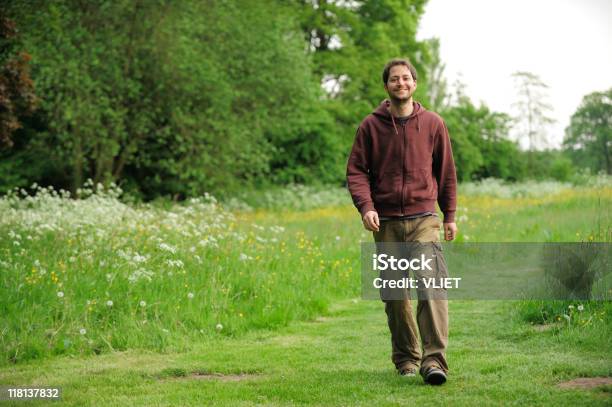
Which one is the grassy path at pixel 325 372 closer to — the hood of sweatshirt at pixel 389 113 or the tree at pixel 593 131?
the hood of sweatshirt at pixel 389 113

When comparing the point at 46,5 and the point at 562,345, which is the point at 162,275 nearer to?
the point at 562,345

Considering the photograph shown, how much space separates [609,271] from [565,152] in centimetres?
4430

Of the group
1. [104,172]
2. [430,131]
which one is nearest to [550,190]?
[104,172]

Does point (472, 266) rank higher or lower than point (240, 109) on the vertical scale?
lower

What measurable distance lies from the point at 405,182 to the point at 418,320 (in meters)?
0.98

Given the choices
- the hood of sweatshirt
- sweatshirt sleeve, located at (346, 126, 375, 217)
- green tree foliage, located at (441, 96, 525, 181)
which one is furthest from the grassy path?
green tree foliage, located at (441, 96, 525, 181)

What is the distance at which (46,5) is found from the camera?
21.0m

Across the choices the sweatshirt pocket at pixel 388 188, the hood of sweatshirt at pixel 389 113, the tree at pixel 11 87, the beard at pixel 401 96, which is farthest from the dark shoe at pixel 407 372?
the tree at pixel 11 87

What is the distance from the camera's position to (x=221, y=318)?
8.02m

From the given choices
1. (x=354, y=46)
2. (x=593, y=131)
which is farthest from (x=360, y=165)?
(x=593, y=131)

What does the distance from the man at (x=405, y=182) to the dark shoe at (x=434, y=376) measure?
0.33 feet

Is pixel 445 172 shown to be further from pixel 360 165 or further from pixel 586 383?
pixel 586 383

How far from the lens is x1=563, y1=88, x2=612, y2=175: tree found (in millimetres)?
40844

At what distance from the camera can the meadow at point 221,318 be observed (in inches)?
226
